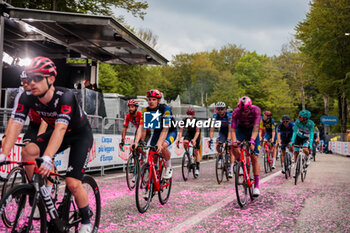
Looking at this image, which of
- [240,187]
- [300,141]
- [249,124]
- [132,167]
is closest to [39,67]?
[240,187]

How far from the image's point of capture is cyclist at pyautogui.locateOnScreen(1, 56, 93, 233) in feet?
11.9

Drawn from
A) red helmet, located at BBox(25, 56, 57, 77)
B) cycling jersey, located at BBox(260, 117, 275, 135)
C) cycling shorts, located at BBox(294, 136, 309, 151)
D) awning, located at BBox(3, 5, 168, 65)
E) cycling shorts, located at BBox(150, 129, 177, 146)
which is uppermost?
awning, located at BBox(3, 5, 168, 65)

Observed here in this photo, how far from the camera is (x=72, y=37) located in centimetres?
1347

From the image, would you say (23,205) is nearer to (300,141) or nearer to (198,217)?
(198,217)

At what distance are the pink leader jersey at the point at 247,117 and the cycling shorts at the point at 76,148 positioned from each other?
13.8 feet

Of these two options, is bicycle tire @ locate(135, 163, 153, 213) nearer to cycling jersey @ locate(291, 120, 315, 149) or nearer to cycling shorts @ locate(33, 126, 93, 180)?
cycling shorts @ locate(33, 126, 93, 180)

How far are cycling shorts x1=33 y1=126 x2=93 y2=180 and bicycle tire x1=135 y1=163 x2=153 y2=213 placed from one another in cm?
207

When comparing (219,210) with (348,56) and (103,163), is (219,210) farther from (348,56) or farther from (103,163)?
(348,56)

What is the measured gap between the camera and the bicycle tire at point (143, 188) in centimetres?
619

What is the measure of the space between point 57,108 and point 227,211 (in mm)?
3798

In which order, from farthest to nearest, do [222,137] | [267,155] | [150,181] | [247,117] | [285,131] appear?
[267,155], [285,131], [222,137], [247,117], [150,181]

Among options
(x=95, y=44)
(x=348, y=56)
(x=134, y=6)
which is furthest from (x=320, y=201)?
(x=348, y=56)

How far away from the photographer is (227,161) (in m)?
10.9

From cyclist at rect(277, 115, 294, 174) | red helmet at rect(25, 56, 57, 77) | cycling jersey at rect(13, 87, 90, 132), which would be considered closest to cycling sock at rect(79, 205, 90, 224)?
cycling jersey at rect(13, 87, 90, 132)
